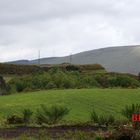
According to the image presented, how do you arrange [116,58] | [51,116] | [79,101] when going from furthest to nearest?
[116,58], [79,101], [51,116]

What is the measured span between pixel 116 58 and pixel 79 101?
177 feet

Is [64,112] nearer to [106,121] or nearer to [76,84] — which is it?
[106,121]

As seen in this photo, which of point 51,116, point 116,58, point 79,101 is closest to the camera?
point 51,116

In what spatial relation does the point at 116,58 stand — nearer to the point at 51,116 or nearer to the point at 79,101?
the point at 79,101

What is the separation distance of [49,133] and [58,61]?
3490 inches

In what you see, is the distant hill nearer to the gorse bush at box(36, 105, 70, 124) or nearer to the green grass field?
the green grass field

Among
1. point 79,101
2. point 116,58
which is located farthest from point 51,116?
point 116,58

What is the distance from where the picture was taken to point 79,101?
28.1 metres

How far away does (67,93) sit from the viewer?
3042cm

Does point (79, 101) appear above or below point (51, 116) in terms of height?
below

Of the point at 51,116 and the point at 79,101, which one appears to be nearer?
the point at 51,116

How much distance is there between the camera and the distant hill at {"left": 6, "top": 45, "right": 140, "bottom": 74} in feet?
264

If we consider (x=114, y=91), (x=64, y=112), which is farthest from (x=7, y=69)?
(x=64, y=112)

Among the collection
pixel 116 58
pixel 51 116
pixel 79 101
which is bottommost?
pixel 79 101
